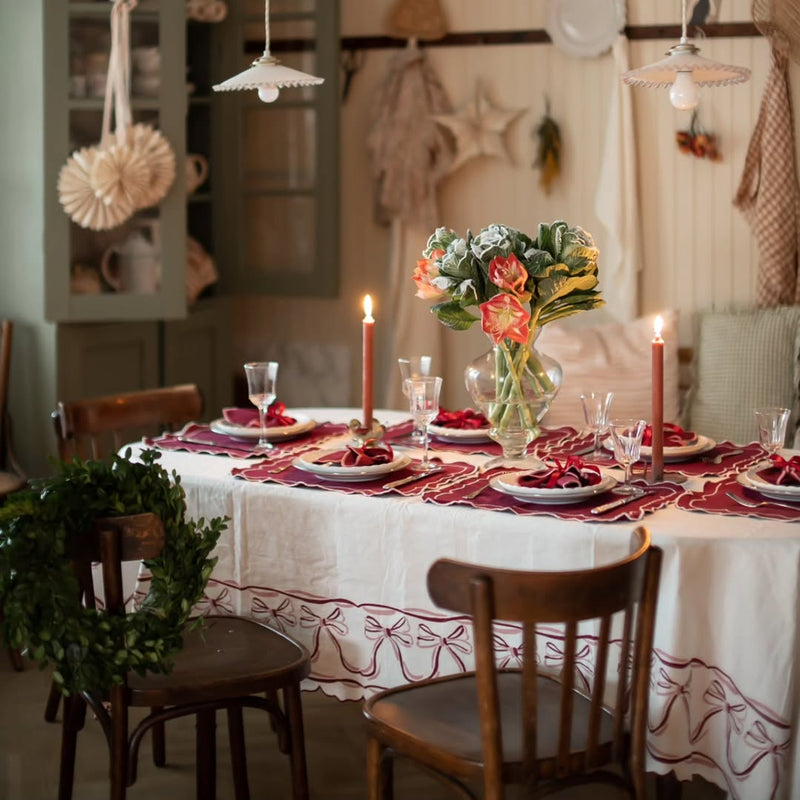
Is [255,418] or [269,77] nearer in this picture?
[269,77]

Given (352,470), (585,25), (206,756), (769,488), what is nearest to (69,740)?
(206,756)

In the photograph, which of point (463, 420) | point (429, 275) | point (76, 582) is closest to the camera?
point (76, 582)

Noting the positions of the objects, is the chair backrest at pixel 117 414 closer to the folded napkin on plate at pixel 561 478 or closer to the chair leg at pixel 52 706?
the chair leg at pixel 52 706

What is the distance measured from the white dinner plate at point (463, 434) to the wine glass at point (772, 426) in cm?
64

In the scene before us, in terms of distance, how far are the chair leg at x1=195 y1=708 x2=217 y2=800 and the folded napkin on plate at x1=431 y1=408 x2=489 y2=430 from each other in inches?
34.1

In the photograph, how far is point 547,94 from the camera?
173 inches

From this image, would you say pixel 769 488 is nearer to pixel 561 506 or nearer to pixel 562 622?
pixel 561 506

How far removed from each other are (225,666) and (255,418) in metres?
0.81

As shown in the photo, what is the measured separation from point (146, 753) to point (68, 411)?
82 centimetres

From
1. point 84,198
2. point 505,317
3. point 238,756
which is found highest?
point 84,198

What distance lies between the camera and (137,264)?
4.08 meters

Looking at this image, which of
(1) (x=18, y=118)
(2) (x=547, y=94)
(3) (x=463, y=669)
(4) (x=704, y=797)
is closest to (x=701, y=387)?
(2) (x=547, y=94)

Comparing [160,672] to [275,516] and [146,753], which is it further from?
[146,753]

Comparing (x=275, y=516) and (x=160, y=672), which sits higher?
(x=275, y=516)
